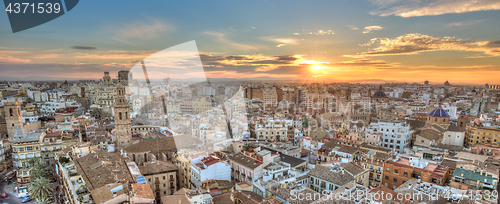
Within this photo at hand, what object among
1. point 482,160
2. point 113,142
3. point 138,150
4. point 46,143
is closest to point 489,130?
point 482,160

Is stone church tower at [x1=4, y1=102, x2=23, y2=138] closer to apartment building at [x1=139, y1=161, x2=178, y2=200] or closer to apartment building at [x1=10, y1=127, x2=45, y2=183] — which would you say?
apartment building at [x1=10, y1=127, x2=45, y2=183]

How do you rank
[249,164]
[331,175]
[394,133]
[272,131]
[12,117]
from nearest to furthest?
[331,175] → [249,164] → [394,133] → [12,117] → [272,131]

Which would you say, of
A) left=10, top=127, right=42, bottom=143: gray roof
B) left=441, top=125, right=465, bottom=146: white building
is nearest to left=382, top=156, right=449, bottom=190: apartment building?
left=441, top=125, right=465, bottom=146: white building

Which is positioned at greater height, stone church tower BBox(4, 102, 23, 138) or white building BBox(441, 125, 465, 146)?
stone church tower BBox(4, 102, 23, 138)

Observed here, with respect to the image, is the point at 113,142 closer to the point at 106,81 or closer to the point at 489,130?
the point at 106,81

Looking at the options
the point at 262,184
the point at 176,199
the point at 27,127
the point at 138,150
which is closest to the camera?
the point at 176,199

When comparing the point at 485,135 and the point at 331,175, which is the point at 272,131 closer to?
the point at 331,175

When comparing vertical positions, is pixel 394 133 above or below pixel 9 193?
above

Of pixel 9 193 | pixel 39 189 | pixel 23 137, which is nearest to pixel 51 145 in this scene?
pixel 23 137
